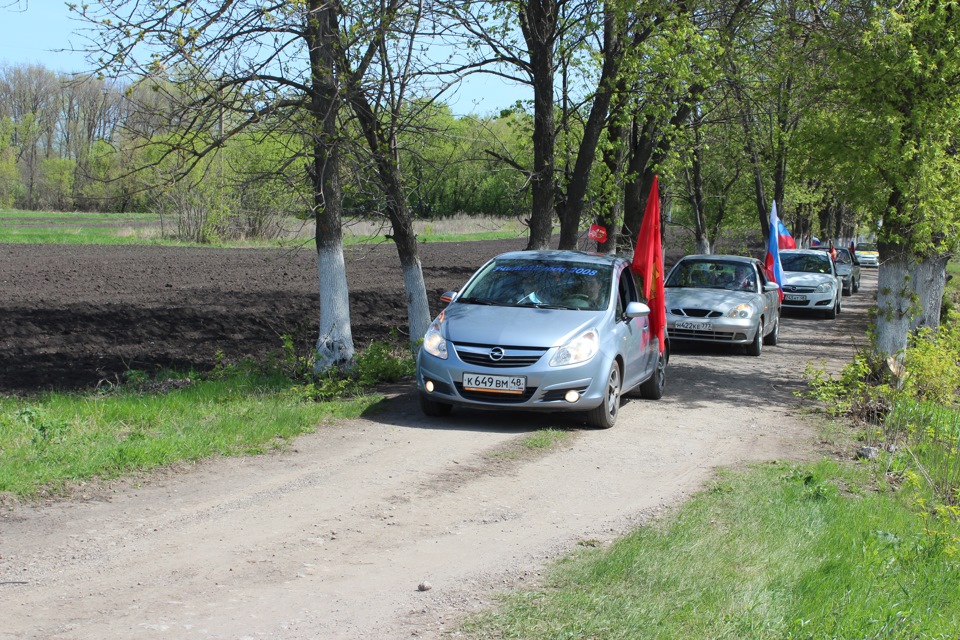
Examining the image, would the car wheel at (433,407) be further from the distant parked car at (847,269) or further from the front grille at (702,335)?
the distant parked car at (847,269)

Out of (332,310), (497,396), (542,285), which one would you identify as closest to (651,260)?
(542,285)

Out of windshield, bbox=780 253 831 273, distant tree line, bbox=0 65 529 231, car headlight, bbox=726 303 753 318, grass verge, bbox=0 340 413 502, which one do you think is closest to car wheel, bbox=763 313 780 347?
car headlight, bbox=726 303 753 318

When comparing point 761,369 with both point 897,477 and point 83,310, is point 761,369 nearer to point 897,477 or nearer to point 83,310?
point 897,477

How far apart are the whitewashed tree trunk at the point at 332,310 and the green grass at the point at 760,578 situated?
579cm

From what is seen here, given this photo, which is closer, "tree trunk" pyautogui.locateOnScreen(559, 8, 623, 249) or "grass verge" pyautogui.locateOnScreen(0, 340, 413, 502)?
"grass verge" pyautogui.locateOnScreen(0, 340, 413, 502)

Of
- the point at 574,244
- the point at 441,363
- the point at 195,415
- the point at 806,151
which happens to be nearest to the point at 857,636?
the point at 441,363

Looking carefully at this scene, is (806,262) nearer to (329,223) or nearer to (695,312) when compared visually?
(695,312)

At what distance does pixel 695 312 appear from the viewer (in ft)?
54.5

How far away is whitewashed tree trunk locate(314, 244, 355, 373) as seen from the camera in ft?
38.7

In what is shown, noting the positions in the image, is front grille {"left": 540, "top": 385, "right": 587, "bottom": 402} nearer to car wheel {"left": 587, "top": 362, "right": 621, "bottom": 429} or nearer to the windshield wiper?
car wheel {"left": 587, "top": 362, "right": 621, "bottom": 429}

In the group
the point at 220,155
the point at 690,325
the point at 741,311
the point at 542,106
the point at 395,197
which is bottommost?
the point at 690,325

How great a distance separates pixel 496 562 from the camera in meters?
5.56

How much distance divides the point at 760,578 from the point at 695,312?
1163 centimetres

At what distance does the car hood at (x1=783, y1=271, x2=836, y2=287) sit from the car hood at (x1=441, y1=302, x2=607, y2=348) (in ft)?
55.8
